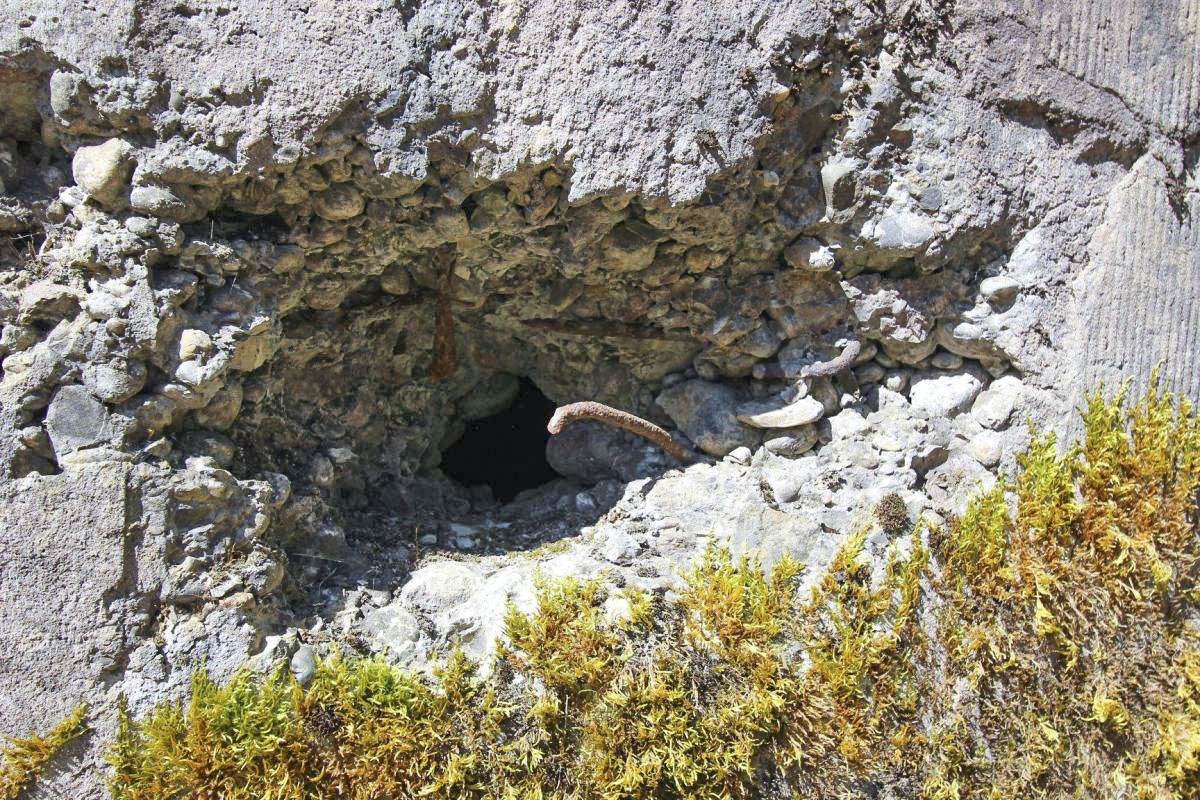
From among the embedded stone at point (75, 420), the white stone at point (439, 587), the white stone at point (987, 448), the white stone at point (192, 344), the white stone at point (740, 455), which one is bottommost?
the white stone at point (439, 587)

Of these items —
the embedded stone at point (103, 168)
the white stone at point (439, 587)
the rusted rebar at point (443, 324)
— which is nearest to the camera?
the embedded stone at point (103, 168)

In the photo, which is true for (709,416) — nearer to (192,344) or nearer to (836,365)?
(836,365)

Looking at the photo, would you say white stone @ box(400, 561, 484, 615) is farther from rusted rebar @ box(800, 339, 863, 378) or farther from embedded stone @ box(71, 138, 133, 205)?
embedded stone @ box(71, 138, 133, 205)

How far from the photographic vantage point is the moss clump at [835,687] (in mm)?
1990

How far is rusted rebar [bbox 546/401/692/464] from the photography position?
2305 millimetres

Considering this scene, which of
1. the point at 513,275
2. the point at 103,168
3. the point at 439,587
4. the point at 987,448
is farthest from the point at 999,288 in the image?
the point at 103,168

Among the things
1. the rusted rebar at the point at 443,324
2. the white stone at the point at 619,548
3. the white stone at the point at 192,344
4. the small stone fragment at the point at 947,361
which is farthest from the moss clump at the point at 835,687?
the rusted rebar at the point at 443,324

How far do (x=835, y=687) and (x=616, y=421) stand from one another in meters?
0.95

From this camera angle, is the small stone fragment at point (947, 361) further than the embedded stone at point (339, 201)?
Yes

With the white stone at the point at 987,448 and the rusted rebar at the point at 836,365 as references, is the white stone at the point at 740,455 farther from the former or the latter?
the white stone at the point at 987,448

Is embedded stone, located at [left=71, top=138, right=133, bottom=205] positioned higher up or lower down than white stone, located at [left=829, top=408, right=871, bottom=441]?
higher up

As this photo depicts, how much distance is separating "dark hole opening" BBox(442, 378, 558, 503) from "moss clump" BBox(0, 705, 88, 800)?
1.64 metres

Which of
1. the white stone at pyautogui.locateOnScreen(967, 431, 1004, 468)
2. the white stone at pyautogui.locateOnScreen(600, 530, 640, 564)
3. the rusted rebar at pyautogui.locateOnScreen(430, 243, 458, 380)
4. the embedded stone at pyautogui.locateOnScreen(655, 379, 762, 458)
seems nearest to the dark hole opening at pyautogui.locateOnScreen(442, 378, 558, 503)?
the rusted rebar at pyautogui.locateOnScreen(430, 243, 458, 380)

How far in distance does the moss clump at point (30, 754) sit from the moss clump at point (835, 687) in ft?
0.39
